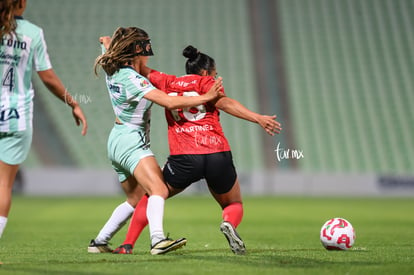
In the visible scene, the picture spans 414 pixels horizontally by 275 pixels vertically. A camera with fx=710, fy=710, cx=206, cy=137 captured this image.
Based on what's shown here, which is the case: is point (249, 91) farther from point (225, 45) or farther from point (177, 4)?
point (177, 4)

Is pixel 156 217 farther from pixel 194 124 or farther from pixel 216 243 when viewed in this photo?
pixel 216 243

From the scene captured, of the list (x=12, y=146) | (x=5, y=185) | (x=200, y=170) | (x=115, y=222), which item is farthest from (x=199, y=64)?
(x=5, y=185)

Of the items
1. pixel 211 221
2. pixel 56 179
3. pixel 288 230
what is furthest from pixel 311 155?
A: pixel 288 230

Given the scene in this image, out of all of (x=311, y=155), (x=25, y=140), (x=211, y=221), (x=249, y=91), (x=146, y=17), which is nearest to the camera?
(x=25, y=140)

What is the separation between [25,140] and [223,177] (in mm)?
1810

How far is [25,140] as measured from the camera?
4816 mm

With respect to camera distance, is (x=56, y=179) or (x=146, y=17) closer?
(x=56, y=179)

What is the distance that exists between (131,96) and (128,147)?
0.43 meters

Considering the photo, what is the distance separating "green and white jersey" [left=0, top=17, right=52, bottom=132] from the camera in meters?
4.76

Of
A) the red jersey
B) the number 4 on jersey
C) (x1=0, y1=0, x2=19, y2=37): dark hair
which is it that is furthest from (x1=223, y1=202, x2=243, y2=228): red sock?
(x1=0, y1=0, x2=19, y2=37): dark hair

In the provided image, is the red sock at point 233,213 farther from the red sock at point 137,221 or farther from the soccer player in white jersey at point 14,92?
the soccer player in white jersey at point 14,92

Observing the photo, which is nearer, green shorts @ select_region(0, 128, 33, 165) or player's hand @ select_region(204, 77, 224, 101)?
green shorts @ select_region(0, 128, 33, 165)

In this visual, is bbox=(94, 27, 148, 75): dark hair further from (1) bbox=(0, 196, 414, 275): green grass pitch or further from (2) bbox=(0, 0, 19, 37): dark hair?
(1) bbox=(0, 196, 414, 275): green grass pitch

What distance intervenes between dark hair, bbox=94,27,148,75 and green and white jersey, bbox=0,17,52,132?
3.56 ft
